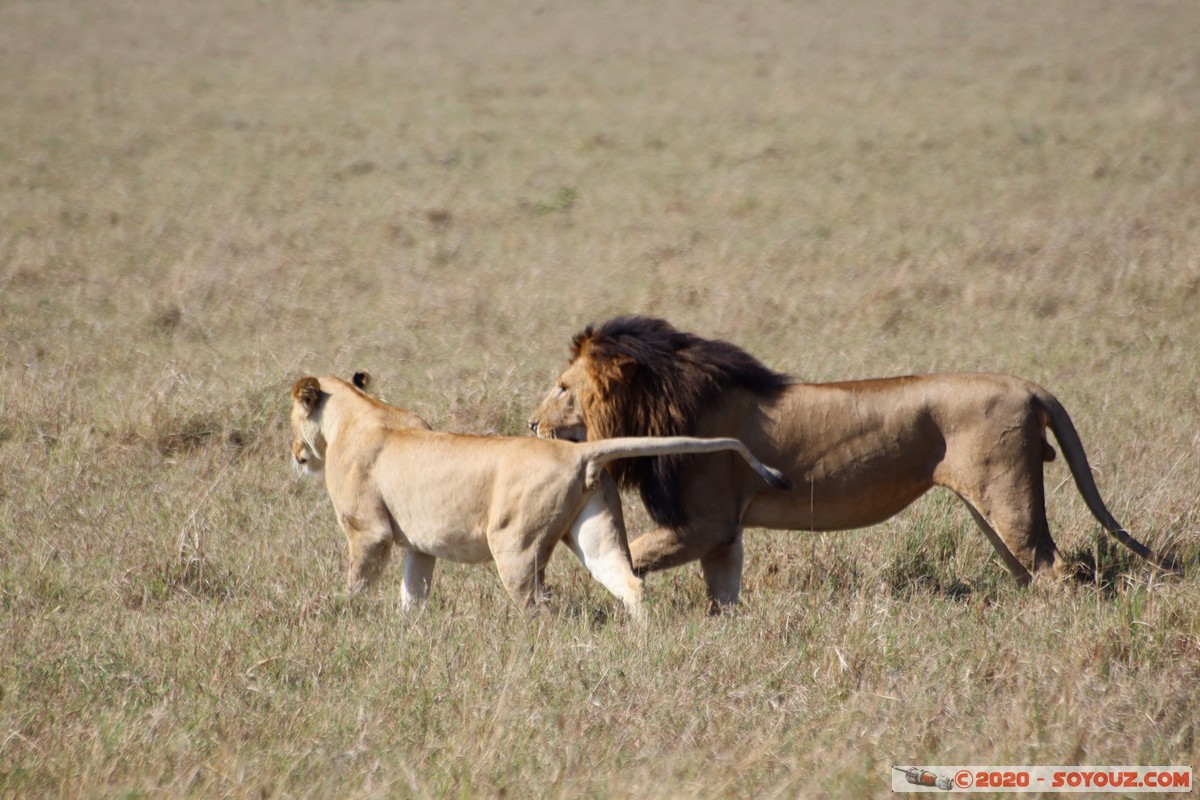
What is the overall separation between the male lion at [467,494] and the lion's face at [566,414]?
40cm

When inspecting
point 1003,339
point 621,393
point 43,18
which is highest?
point 43,18

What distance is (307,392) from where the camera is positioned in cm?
559

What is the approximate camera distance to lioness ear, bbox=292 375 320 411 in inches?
219

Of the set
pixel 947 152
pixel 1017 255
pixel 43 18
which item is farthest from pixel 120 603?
pixel 43 18

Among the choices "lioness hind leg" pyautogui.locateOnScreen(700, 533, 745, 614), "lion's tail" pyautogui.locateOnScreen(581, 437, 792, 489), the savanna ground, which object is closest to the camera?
the savanna ground

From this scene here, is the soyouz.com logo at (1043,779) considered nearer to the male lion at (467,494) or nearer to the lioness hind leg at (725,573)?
the male lion at (467,494)

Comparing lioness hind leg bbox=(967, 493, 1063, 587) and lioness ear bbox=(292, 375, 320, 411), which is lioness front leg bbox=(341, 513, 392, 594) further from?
lioness hind leg bbox=(967, 493, 1063, 587)

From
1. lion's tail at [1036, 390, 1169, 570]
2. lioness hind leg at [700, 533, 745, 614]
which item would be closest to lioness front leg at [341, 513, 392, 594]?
lioness hind leg at [700, 533, 745, 614]

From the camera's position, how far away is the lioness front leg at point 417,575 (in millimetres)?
5387

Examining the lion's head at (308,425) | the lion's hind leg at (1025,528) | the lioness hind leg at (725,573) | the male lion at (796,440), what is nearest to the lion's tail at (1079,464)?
the male lion at (796,440)

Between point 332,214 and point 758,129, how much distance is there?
8556 millimetres

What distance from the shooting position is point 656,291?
11.4 m

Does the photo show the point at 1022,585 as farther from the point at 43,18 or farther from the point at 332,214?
the point at 43,18

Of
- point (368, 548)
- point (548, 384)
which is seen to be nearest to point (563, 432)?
point (368, 548)
